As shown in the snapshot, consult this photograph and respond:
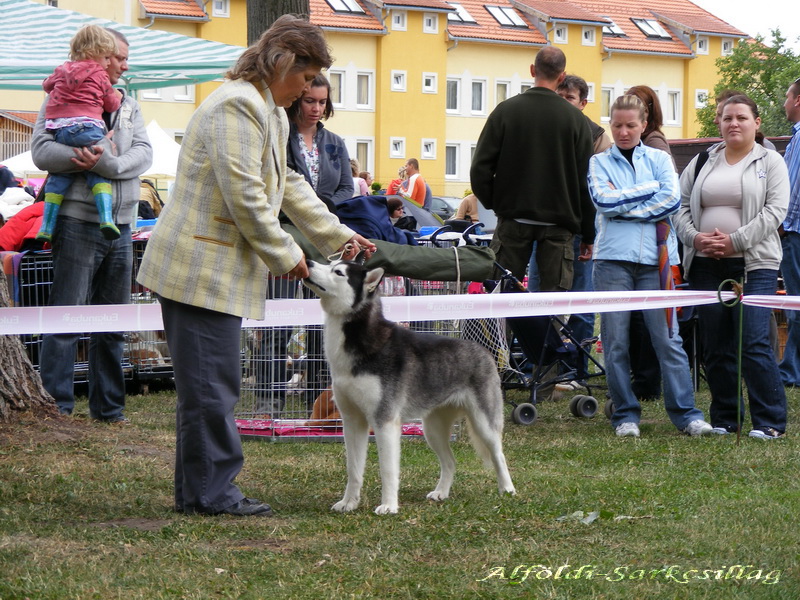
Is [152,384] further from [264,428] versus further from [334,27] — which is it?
[334,27]

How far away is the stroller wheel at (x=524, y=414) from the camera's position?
8.17 m

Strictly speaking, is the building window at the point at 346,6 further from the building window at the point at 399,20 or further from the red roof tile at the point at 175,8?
the red roof tile at the point at 175,8

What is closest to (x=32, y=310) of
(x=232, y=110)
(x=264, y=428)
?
(x=264, y=428)

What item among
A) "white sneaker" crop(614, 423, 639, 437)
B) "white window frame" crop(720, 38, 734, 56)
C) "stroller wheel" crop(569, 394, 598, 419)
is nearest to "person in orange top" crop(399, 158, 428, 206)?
"stroller wheel" crop(569, 394, 598, 419)

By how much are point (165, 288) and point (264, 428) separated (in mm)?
2638

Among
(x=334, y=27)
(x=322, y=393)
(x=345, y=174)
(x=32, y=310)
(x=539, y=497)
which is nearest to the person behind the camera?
(x=539, y=497)

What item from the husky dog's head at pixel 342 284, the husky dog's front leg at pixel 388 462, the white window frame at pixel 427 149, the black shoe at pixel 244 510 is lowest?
the black shoe at pixel 244 510

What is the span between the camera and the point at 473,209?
16031 mm

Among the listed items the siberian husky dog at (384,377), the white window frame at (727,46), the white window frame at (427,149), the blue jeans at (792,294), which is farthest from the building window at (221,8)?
the siberian husky dog at (384,377)

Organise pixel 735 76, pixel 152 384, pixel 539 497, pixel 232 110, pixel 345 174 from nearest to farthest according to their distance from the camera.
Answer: pixel 232 110, pixel 539 497, pixel 345 174, pixel 152 384, pixel 735 76

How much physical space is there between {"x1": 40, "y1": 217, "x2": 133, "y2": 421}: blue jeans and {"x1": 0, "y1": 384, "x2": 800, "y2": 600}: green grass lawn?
42 cm

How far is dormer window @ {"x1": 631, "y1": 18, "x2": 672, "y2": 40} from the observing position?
60.7 m

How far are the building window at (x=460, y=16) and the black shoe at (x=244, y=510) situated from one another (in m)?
51.9

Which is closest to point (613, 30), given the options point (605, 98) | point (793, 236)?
point (605, 98)
